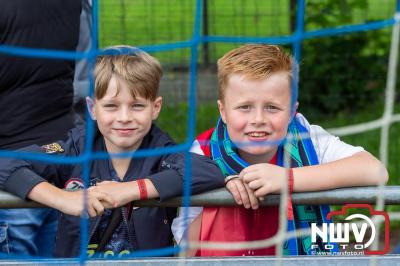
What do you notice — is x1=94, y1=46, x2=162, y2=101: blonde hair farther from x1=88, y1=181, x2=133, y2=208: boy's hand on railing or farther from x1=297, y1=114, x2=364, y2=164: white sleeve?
x1=297, y1=114, x2=364, y2=164: white sleeve

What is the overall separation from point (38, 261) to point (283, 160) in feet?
2.22

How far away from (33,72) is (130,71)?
51 cm

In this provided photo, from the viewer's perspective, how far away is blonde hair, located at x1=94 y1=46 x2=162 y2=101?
258cm

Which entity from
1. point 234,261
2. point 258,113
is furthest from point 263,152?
point 234,261

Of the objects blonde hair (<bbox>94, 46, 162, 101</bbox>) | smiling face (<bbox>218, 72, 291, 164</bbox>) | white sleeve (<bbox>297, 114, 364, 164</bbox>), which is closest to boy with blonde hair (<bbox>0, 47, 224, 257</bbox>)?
blonde hair (<bbox>94, 46, 162, 101</bbox>)

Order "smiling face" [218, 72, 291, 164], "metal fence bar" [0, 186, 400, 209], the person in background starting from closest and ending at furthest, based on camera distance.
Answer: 1. "metal fence bar" [0, 186, 400, 209]
2. "smiling face" [218, 72, 291, 164]
3. the person in background

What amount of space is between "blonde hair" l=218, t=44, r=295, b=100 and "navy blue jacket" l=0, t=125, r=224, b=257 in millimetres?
244

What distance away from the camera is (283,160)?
2.55 m

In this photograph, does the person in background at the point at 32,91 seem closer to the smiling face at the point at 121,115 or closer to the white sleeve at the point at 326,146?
the smiling face at the point at 121,115

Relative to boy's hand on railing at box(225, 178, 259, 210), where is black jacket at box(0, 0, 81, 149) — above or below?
above

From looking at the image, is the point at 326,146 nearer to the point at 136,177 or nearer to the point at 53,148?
the point at 136,177

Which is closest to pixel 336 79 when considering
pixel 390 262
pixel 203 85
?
pixel 203 85

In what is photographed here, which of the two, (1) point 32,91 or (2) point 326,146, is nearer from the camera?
(2) point 326,146

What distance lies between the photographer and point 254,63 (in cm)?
255
